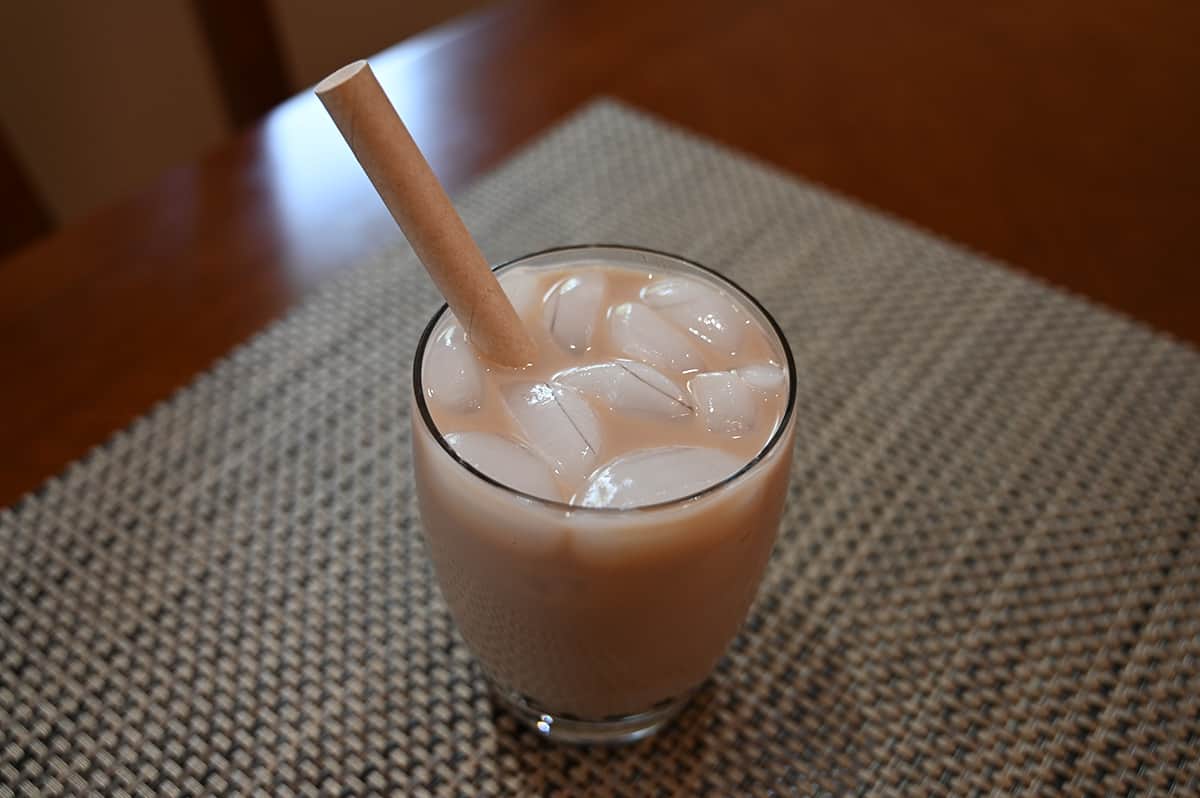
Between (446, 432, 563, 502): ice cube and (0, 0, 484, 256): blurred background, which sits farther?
(0, 0, 484, 256): blurred background

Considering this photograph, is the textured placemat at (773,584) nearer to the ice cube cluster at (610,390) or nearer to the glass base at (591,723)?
the glass base at (591,723)

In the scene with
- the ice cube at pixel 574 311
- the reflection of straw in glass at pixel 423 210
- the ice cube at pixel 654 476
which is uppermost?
the reflection of straw in glass at pixel 423 210

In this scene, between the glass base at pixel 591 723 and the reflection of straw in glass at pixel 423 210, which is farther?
the glass base at pixel 591 723

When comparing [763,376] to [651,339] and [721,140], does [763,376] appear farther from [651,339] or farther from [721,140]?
[721,140]

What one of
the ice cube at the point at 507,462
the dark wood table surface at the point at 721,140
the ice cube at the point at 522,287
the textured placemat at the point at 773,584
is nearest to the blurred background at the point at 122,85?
the dark wood table surface at the point at 721,140

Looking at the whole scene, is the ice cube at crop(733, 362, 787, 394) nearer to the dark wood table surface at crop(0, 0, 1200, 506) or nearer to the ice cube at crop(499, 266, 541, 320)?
the ice cube at crop(499, 266, 541, 320)

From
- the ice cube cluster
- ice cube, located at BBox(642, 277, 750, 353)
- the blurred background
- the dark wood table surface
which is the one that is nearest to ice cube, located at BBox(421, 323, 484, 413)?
the ice cube cluster
